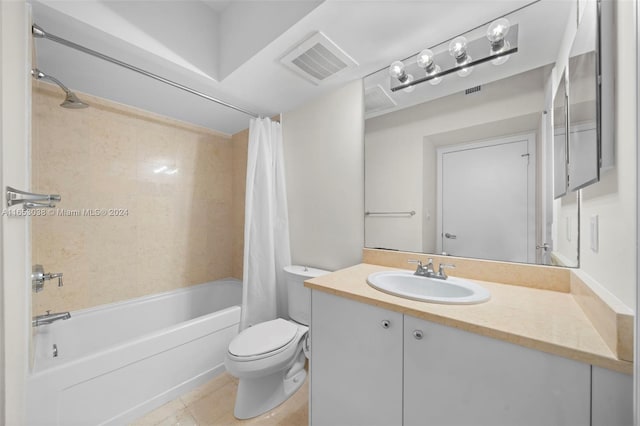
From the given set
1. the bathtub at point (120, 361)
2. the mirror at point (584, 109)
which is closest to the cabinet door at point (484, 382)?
the mirror at point (584, 109)

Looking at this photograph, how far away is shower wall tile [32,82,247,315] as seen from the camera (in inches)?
68.0

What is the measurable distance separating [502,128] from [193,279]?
9.20 ft

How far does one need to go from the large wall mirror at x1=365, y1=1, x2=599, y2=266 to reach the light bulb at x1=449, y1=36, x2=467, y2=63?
67mm

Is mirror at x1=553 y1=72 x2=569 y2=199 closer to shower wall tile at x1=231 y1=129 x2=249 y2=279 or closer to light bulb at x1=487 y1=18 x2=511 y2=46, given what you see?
light bulb at x1=487 y1=18 x2=511 y2=46

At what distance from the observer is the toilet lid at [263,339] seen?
53.8 inches

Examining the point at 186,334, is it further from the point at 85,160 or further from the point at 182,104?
the point at 182,104

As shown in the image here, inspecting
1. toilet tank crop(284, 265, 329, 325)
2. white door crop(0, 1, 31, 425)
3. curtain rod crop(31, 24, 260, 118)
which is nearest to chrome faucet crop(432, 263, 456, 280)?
toilet tank crop(284, 265, 329, 325)

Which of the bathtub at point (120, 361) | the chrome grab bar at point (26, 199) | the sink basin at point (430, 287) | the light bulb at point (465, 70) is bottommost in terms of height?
the bathtub at point (120, 361)

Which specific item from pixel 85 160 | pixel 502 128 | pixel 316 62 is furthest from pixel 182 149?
pixel 502 128

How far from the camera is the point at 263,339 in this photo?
146 centimetres

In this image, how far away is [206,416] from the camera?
1403mm

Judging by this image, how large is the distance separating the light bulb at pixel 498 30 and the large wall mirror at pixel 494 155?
1.9 inches

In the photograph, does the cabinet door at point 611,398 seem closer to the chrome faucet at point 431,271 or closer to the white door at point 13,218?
the chrome faucet at point 431,271

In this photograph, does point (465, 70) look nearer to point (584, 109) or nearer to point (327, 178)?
point (584, 109)
